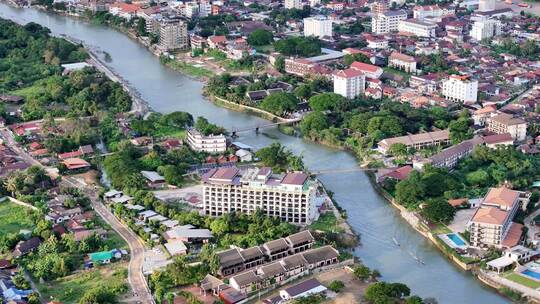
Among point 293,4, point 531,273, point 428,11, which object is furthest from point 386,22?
point 531,273

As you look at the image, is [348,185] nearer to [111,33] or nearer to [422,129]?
[422,129]

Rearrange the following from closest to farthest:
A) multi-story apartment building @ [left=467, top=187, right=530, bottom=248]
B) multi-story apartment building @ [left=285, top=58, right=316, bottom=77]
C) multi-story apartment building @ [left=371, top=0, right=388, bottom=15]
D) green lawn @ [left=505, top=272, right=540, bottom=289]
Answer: green lawn @ [left=505, top=272, right=540, bottom=289], multi-story apartment building @ [left=467, top=187, right=530, bottom=248], multi-story apartment building @ [left=285, top=58, right=316, bottom=77], multi-story apartment building @ [left=371, top=0, right=388, bottom=15]

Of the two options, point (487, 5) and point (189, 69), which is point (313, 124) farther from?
point (487, 5)

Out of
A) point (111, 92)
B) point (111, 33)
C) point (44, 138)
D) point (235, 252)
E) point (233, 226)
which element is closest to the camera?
point (235, 252)

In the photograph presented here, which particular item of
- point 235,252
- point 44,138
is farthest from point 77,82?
point 235,252

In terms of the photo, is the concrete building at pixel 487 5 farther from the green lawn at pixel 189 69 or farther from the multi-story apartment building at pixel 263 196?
the multi-story apartment building at pixel 263 196

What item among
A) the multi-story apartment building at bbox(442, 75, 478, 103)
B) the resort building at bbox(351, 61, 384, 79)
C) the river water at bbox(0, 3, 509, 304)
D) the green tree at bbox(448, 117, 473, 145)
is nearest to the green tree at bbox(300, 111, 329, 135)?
the river water at bbox(0, 3, 509, 304)

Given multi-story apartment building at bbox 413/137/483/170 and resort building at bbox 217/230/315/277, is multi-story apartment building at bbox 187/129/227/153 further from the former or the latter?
Answer: resort building at bbox 217/230/315/277
